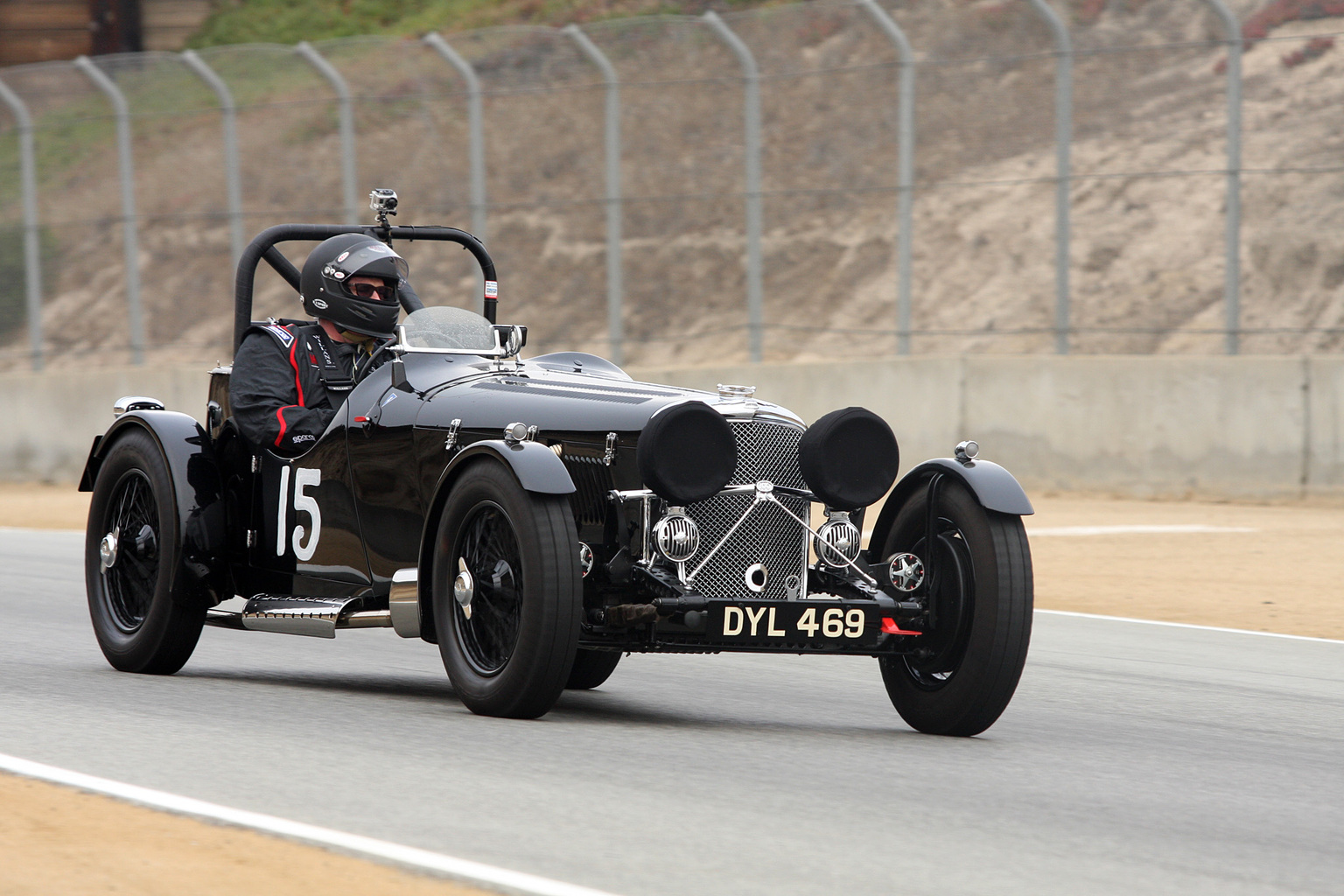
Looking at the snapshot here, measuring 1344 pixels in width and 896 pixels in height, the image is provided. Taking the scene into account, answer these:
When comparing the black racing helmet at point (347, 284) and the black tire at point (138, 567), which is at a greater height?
the black racing helmet at point (347, 284)

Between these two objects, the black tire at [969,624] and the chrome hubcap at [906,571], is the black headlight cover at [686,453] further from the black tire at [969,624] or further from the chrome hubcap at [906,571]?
the black tire at [969,624]

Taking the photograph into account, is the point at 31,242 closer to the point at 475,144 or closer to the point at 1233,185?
the point at 475,144

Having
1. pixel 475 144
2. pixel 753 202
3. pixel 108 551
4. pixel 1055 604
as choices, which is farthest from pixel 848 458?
pixel 475 144

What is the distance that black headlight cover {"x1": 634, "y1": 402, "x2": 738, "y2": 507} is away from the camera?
21.7 feet

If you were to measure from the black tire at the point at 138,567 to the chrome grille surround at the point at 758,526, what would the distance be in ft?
7.98

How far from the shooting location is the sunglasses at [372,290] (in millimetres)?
8242

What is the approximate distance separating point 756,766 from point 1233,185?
12736 mm

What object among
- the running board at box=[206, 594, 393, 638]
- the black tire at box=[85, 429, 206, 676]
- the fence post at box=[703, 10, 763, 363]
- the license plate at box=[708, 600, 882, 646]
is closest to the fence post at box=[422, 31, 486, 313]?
the fence post at box=[703, 10, 763, 363]

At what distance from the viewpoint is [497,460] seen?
6719 mm

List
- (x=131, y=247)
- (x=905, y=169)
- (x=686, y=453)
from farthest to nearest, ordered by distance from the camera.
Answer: (x=131, y=247), (x=905, y=169), (x=686, y=453)

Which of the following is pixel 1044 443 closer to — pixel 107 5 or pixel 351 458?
pixel 351 458

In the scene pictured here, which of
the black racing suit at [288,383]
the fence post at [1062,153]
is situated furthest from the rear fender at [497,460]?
the fence post at [1062,153]

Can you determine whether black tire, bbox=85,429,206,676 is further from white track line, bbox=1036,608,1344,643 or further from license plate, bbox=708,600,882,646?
white track line, bbox=1036,608,1344,643

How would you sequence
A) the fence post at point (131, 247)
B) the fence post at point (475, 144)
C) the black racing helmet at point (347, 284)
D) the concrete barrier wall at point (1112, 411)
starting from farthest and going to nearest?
the fence post at point (131, 247)
the fence post at point (475, 144)
the concrete barrier wall at point (1112, 411)
the black racing helmet at point (347, 284)
